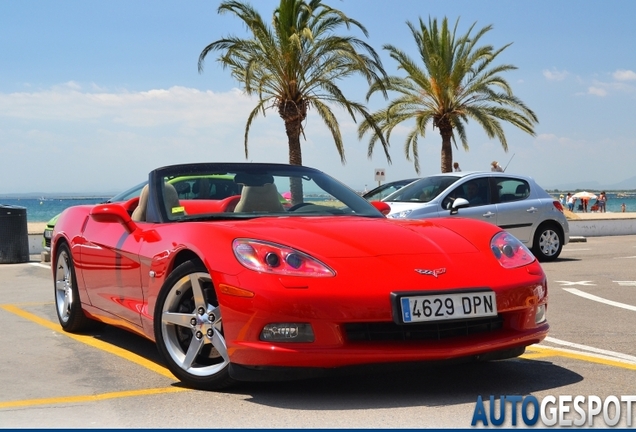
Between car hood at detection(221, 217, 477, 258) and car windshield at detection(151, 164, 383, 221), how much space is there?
41 centimetres

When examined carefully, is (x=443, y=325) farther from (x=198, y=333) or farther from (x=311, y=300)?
(x=198, y=333)

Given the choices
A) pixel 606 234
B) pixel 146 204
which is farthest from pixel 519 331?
pixel 606 234

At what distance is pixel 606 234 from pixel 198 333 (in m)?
23.6

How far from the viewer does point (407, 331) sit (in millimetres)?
4590

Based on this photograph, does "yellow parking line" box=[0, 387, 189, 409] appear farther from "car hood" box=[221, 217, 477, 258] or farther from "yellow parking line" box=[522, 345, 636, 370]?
"yellow parking line" box=[522, 345, 636, 370]

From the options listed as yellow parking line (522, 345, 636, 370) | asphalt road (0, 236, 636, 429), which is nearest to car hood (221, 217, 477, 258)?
asphalt road (0, 236, 636, 429)

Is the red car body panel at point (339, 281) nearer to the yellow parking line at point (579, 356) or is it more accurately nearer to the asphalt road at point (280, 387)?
the asphalt road at point (280, 387)

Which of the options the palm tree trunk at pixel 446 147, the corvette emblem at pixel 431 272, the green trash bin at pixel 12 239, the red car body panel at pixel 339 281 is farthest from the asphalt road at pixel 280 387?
the palm tree trunk at pixel 446 147

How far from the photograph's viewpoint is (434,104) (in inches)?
1166

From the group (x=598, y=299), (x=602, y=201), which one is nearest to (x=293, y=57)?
(x=598, y=299)

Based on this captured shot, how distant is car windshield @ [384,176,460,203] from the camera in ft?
46.3

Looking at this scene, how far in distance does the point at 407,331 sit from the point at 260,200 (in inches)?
66.9

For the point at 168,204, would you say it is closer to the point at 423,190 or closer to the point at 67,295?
the point at 67,295
